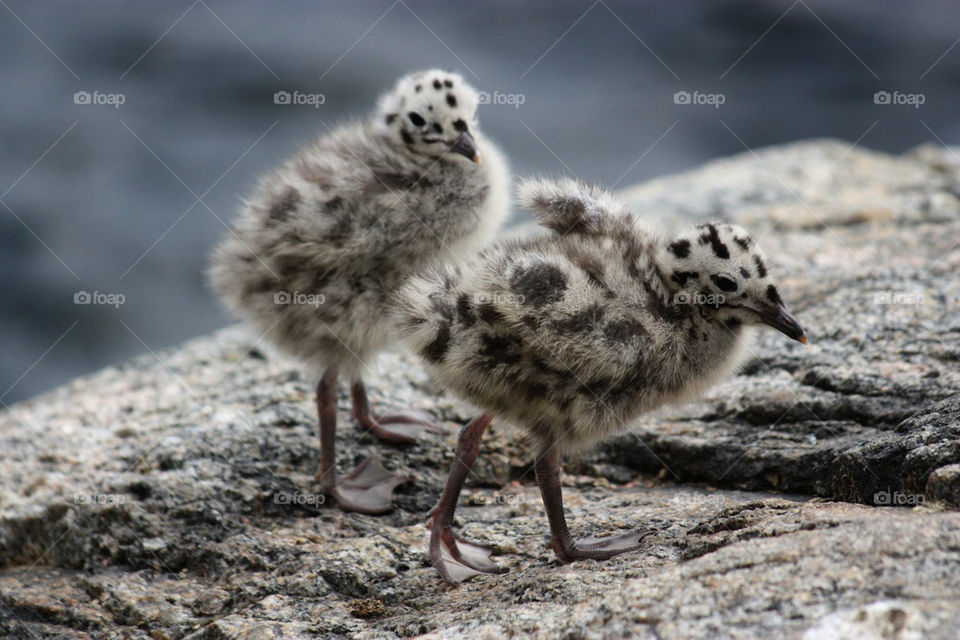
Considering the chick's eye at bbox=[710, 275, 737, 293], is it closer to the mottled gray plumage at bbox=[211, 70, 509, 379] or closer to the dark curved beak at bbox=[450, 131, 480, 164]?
the mottled gray plumage at bbox=[211, 70, 509, 379]

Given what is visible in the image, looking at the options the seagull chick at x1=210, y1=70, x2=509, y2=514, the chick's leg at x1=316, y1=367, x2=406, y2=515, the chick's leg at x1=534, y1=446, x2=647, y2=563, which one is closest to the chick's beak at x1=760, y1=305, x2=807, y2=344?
the chick's leg at x1=534, y1=446, x2=647, y2=563

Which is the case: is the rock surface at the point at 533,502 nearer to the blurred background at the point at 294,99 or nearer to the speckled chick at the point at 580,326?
the speckled chick at the point at 580,326

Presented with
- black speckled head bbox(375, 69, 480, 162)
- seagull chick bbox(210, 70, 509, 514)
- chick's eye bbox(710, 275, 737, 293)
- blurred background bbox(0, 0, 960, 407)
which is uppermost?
blurred background bbox(0, 0, 960, 407)

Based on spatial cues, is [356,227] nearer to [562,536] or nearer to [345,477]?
[345,477]

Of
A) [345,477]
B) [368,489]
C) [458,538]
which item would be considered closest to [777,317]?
[458,538]

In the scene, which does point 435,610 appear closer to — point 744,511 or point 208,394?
point 744,511

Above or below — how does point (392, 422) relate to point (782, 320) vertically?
below
